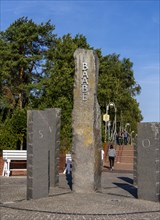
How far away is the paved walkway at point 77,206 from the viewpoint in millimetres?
9414

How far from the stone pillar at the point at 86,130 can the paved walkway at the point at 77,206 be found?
48 centimetres

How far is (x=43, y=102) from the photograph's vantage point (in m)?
39.7

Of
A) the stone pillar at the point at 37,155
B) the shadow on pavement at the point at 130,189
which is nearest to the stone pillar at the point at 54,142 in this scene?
the shadow on pavement at the point at 130,189

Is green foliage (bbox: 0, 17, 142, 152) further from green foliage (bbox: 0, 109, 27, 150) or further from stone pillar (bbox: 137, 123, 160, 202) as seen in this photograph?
stone pillar (bbox: 137, 123, 160, 202)

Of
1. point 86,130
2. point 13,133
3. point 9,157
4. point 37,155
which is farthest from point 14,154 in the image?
point 37,155

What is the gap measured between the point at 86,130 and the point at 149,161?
2.18m

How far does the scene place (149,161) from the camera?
11930 mm

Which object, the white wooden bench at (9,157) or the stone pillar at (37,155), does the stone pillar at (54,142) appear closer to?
the stone pillar at (37,155)

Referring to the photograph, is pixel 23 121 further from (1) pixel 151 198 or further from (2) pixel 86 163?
(1) pixel 151 198

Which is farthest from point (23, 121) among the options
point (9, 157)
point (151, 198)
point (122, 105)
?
point (122, 105)

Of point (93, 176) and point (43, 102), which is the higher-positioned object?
point (43, 102)

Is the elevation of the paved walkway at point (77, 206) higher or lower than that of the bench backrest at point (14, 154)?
lower

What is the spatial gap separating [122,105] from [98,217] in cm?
4738

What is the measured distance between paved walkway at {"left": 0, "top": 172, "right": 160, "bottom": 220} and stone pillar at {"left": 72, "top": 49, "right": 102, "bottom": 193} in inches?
18.8
